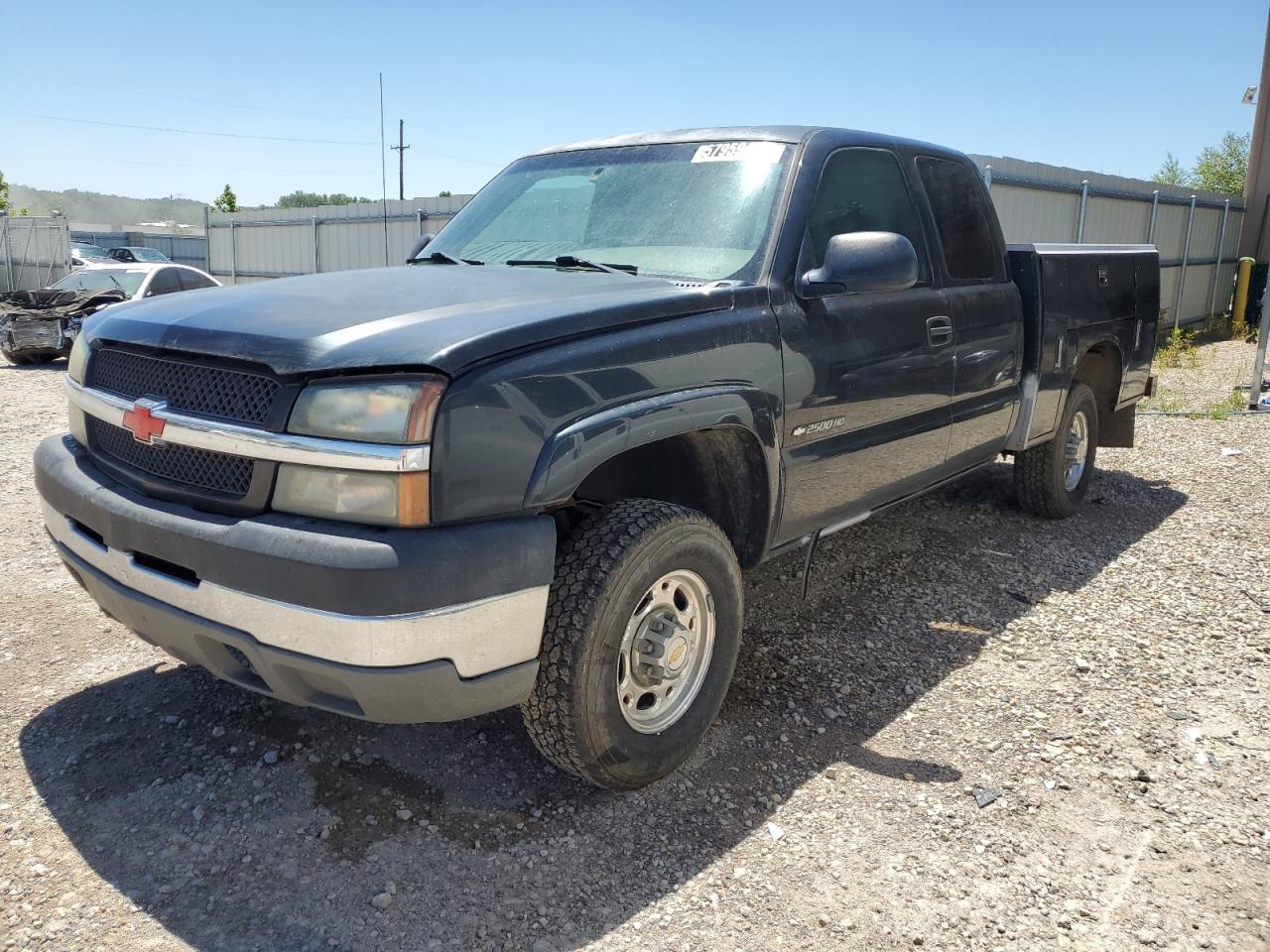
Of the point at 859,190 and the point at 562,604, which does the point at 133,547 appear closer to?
the point at 562,604

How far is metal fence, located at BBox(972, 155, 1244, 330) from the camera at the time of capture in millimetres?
12961

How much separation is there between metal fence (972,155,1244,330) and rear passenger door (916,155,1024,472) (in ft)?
18.4

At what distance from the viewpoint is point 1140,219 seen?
55.2 ft

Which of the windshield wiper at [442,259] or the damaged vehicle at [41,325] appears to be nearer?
the windshield wiper at [442,259]

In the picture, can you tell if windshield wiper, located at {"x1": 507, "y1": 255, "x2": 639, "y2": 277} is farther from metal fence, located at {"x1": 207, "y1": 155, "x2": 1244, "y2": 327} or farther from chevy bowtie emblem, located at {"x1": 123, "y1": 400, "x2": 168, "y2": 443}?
metal fence, located at {"x1": 207, "y1": 155, "x2": 1244, "y2": 327}

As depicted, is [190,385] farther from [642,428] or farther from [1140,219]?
[1140,219]

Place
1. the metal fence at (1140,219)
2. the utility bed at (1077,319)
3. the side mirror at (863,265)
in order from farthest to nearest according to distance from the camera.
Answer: the metal fence at (1140,219), the utility bed at (1077,319), the side mirror at (863,265)

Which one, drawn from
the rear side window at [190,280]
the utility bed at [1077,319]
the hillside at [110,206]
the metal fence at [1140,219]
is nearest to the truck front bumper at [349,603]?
the utility bed at [1077,319]

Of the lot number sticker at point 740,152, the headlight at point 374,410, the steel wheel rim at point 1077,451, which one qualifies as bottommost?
the steel wheel rim at point 1077,451

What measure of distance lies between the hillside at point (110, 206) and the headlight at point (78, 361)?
128 meters

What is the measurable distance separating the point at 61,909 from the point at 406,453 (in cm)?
142

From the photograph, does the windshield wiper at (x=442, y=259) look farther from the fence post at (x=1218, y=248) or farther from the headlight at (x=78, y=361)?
the fence post at (x=1218, y=248)

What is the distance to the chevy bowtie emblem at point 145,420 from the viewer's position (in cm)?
266

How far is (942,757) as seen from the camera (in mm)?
3287
